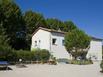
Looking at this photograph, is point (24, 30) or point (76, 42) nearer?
point (76, 42)

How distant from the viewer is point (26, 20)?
191 feet

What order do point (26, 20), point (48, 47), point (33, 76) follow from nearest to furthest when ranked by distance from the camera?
point (33, 76) → point (48, 47) → point (26, 20)

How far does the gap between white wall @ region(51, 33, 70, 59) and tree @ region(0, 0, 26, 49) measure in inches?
332

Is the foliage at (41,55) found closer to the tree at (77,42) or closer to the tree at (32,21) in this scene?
the tree at (77,42)

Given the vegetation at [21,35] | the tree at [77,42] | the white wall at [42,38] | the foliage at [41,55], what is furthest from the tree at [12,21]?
the tree at [77,42]

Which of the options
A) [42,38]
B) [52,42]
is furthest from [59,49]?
[42,38]

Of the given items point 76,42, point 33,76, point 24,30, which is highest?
point 24,30

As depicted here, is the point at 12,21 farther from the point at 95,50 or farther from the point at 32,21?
the point at 95,50

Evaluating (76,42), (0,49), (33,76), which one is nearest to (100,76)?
(33,76)

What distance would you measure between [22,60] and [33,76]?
17812 millimetres

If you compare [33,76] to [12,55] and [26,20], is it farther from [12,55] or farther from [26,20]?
[26,20]

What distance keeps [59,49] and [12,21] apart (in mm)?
10678

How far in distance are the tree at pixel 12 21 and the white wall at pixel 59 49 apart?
8.42 m

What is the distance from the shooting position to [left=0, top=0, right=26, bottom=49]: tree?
150 feet
